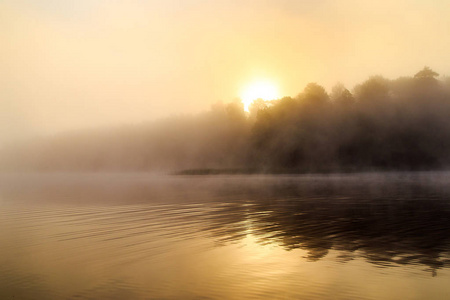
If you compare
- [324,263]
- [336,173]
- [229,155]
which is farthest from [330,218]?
[229,155]

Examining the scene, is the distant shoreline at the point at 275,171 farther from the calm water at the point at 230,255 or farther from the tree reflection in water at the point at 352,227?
the calm water at the point at 230,255

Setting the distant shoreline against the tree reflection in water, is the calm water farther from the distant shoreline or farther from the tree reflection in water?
the distant shoreline

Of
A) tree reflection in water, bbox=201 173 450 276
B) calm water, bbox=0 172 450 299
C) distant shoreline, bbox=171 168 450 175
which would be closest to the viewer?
calm water, bbox=0 172 450 299

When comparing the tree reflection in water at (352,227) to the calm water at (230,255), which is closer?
the calm water at (230,255)

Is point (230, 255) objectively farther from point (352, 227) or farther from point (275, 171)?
point (275, 171)

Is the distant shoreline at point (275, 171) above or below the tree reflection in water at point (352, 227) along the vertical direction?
above

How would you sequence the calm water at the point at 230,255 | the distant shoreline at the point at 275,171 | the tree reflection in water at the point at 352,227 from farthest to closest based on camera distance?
the distant shoreline at the point at 275,171 < the tree reflection in water at the point at 352,227 < the calm water at the point at 230,255

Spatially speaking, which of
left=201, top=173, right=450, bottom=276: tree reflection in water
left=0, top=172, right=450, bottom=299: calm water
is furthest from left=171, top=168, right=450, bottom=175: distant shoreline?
left=0, top=172, right=450, bottom=299: calm water

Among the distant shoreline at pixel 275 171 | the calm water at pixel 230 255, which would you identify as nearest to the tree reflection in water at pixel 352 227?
the calm water at pixel 230 255

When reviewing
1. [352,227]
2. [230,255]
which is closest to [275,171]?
[352,227]

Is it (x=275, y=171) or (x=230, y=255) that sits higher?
(x=275, y=171)

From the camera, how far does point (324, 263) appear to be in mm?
13688

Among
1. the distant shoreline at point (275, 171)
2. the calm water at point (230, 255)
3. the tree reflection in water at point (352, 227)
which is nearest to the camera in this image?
the calm water at point (230, 255)

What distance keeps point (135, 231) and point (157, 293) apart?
9894 mm
